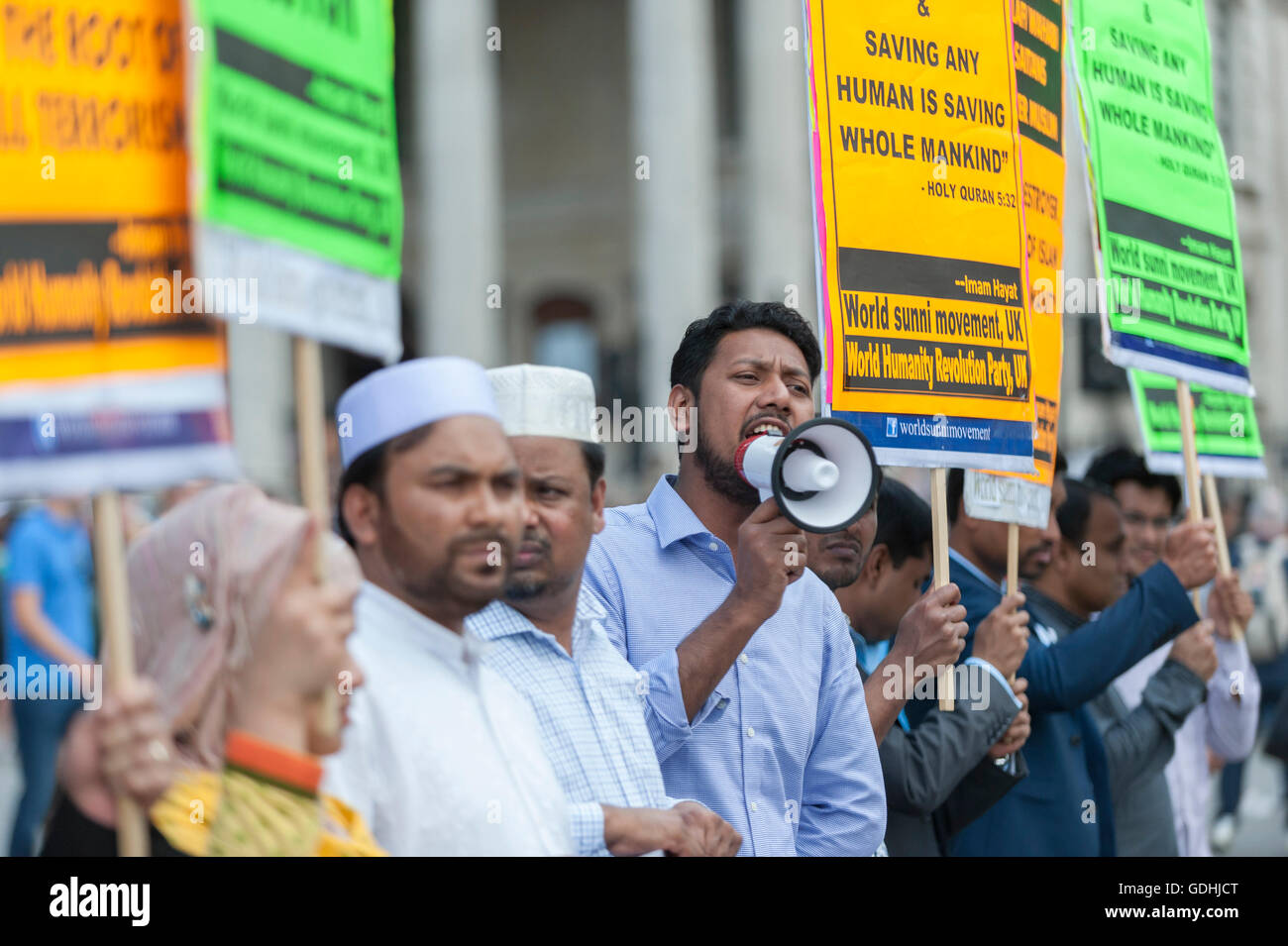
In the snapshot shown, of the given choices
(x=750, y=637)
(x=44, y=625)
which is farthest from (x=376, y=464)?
(x=44, y=625)

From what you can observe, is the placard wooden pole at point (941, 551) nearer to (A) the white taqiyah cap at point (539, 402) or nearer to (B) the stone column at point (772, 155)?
(A) the white taqiyah cap at point (539, 402)

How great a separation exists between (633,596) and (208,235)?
1.51m

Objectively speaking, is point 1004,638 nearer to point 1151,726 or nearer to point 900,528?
point 900,528

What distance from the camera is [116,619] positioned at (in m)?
2.12

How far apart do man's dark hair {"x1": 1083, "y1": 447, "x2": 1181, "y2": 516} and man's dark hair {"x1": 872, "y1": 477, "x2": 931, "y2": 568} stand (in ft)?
7.37

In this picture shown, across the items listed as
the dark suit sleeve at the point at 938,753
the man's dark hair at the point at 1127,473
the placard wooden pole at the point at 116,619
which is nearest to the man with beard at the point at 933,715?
the dark suit sleeve at the point at 938,753

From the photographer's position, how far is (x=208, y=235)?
7.48ft

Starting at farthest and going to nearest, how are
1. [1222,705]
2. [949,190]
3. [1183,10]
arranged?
[1222,705] → [1183,10] → [949,190]

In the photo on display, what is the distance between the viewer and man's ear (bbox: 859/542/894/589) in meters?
4.52

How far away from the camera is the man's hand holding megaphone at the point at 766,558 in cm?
313

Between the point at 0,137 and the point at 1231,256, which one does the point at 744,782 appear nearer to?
the point at 0,137

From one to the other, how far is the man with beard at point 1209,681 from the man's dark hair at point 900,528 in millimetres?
1044
